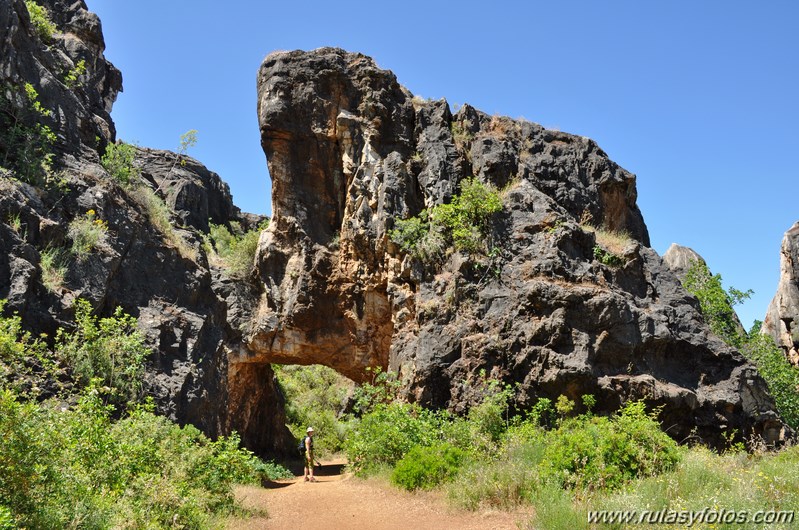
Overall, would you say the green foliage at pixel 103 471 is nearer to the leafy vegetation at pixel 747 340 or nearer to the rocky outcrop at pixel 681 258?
the leafy vegetation at pixel 747 340

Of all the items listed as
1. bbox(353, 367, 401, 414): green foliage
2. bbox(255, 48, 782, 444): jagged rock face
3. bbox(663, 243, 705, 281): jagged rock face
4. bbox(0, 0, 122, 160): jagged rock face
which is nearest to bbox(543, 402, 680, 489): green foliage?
bbox(255, 48, 782, 444): jagged rock face

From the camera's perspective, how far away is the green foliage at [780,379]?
2102 centimetres

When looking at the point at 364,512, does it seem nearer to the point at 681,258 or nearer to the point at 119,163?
the point at 119,163

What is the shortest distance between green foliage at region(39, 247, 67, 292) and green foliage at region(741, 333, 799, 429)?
68.1 ft

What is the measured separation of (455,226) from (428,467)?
758cm

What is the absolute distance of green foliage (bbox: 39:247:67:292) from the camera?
1095cm

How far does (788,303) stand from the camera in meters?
29.5

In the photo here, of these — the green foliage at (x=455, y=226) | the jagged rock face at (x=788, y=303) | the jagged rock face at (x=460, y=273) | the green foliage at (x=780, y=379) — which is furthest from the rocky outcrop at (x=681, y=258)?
the green foliage at (x=455, y=226)

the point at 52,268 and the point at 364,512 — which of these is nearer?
the point at 364,512

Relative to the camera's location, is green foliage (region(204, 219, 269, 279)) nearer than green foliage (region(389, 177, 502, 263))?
No

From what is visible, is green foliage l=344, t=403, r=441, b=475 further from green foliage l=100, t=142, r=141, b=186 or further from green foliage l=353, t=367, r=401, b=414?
green foliage l=100, t=142, r=141, b=186

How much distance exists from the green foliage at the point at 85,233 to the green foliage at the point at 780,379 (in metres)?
20.3

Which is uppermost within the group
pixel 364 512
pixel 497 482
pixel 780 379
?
pixel 780 379

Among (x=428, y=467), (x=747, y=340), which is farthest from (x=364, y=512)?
(x=747, y=340)
